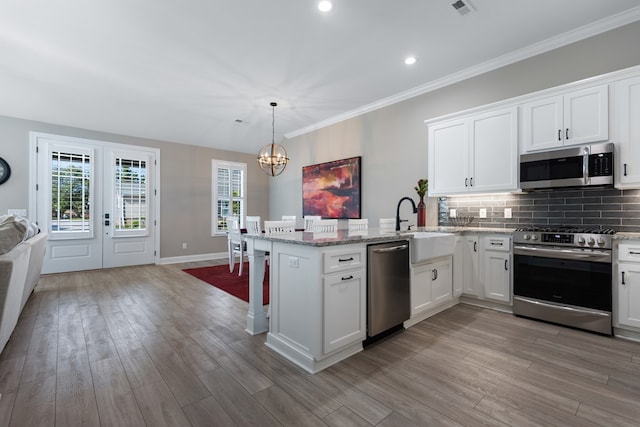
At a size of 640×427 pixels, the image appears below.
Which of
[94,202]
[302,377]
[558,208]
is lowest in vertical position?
[302,377]

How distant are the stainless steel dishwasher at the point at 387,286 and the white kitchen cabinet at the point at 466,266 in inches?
41.0

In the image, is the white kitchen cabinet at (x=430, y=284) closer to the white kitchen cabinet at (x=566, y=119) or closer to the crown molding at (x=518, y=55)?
the white kitchen cabinet at (x=566, y=119)

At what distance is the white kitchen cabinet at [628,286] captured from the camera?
2.43 metres

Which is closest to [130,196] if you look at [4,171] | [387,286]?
[4,171]

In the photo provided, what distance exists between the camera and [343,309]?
214cm

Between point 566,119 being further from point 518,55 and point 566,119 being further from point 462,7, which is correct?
point 462,7

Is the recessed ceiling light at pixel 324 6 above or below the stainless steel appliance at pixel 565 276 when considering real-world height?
above

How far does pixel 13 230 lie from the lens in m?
2.11

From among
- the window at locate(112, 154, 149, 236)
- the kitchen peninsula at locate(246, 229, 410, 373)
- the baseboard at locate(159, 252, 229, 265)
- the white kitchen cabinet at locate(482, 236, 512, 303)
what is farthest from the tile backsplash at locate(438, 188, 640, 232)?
the window at locate(112, 154, 149, 236)

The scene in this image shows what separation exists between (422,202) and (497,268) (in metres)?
1.26

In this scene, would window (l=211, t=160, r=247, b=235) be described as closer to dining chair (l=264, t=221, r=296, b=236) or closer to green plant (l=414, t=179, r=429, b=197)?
dining chair (l=264, t=221, r=296, b=236)

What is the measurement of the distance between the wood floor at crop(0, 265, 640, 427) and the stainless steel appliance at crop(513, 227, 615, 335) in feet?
0.49

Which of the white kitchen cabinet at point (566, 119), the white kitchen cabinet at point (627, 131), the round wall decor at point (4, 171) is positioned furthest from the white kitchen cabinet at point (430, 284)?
the round wall decor at point (4, 171)

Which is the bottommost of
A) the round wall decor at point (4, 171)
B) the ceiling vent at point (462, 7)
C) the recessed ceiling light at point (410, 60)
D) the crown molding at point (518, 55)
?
the round wall decor at point (4, 171)
